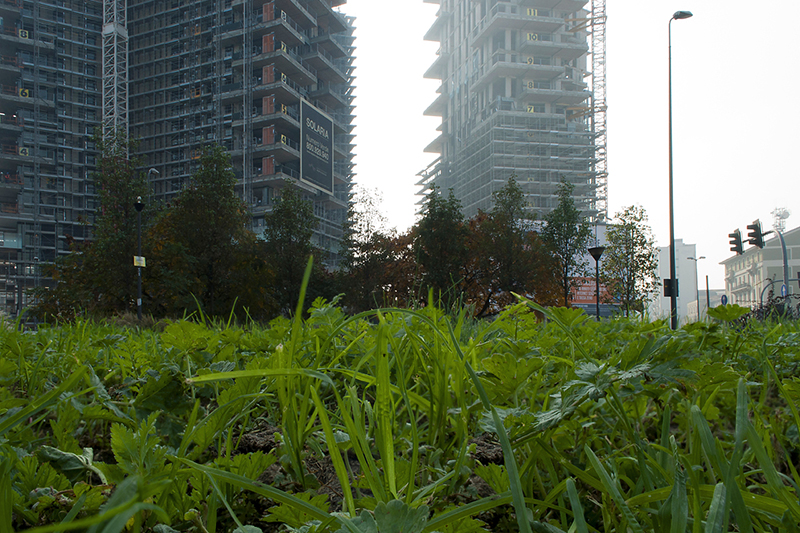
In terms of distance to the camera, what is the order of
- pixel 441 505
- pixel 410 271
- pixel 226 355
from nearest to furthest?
pixel 441 505 < pixel 226 355 < pixel 410 271

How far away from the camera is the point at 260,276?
22.6 m

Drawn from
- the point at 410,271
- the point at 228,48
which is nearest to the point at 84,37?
the point at 228,48

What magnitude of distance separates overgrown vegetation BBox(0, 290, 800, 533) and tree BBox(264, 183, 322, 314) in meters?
25.4

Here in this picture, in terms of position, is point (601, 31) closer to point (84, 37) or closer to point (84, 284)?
point (84, 37)

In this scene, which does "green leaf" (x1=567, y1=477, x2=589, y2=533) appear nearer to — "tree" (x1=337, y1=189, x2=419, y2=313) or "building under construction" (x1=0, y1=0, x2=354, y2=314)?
"tree" (x1=337, y1=189, x2=419, y2=313)

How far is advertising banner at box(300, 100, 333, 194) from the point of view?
184 feet

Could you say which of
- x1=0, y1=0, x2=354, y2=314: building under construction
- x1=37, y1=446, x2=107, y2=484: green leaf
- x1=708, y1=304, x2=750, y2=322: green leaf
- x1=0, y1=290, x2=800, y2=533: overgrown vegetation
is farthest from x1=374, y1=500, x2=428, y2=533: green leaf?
x1=0, y1=0, x2=354, y2=314: building under construction

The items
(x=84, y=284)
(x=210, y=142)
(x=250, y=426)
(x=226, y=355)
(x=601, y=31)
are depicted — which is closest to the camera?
(x=250, y=426)

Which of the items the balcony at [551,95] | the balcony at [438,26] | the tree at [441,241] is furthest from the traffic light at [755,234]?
the balcony at [438,26]


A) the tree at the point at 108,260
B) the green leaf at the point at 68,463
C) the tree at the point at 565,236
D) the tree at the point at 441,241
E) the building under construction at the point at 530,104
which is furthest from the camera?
the building under construction at the point at 530,104

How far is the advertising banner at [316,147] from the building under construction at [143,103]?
24 centimetres

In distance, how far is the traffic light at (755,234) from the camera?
942 inches

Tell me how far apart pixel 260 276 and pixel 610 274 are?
21.9m

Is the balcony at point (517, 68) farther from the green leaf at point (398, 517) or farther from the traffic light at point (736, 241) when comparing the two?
the green leaf at point (398, 517)
